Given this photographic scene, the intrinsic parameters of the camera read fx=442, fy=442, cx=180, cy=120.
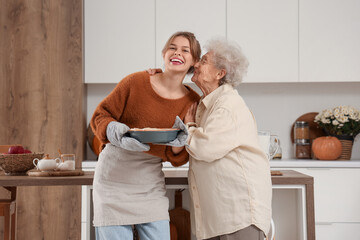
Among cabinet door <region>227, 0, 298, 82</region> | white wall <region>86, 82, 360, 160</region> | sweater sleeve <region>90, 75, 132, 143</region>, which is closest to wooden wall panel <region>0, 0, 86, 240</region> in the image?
white wall <region>86, 82, 360, 160</region>

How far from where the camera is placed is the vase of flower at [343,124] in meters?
3.71

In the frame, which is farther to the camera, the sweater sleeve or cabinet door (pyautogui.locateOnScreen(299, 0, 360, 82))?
cabinet door (pyautogui.locateOnScreen(299, 0, 360, 82))

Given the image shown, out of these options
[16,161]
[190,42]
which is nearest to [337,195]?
[190,42]

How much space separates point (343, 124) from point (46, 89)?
8.16ft

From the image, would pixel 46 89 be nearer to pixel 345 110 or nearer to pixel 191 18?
pixel 191 18

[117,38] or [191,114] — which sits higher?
[117,38]

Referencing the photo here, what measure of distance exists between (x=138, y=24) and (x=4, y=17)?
1103 millimetres

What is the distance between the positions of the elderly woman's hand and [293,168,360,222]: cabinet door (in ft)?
6.02

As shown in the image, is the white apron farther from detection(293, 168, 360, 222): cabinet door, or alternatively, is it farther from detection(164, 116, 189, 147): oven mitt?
detection(293, 168, 360, 222): cabinet door

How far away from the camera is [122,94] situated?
187 cm

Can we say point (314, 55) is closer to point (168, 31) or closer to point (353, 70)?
point (353, 70)

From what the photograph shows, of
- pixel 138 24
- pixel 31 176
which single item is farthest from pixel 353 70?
pixel 31 176

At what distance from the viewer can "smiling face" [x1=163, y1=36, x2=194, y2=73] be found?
1888 mm

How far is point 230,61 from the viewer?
6.50 ft
